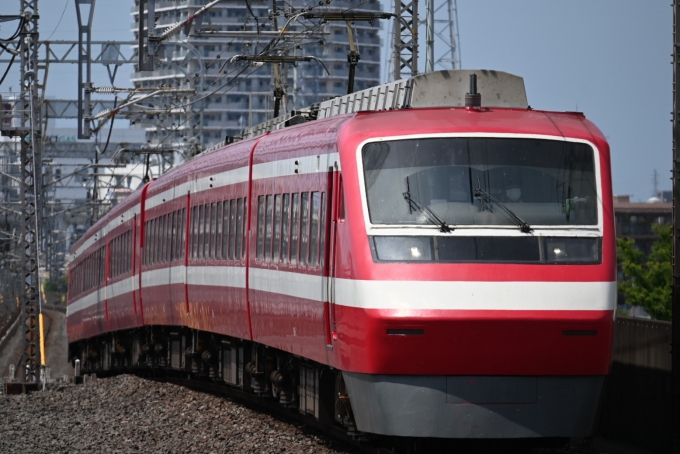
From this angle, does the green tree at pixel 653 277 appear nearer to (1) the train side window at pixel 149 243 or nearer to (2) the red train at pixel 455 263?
(1) the train side window at pixel 149 243

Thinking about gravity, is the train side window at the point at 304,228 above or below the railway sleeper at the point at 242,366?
above

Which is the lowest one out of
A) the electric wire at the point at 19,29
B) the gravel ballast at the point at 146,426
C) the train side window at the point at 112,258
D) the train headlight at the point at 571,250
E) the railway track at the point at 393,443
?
the gravel ballast at the point at 146,426

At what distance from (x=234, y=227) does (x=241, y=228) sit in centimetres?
38

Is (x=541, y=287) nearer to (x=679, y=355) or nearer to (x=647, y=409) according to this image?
(x=679, y=355)

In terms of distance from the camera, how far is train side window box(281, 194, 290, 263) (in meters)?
13.0

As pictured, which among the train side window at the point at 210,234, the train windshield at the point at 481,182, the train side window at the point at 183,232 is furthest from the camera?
the train side window at the point at 183,232

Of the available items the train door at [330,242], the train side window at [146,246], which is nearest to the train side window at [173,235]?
the train side window at [146,246]

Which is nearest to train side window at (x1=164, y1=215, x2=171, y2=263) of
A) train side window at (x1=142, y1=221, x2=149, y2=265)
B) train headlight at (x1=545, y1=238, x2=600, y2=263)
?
train side window at (x1=142, y1=221, x2=149, y2=265)

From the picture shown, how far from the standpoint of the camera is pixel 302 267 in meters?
12.3

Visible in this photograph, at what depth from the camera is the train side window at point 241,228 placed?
14914 mm

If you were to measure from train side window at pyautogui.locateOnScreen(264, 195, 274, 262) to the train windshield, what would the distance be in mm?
3305

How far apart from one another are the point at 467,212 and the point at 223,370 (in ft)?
25.4

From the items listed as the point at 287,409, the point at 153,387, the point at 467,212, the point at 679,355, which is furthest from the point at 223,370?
the point at 467,212

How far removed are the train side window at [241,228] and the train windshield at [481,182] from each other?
4555mm
